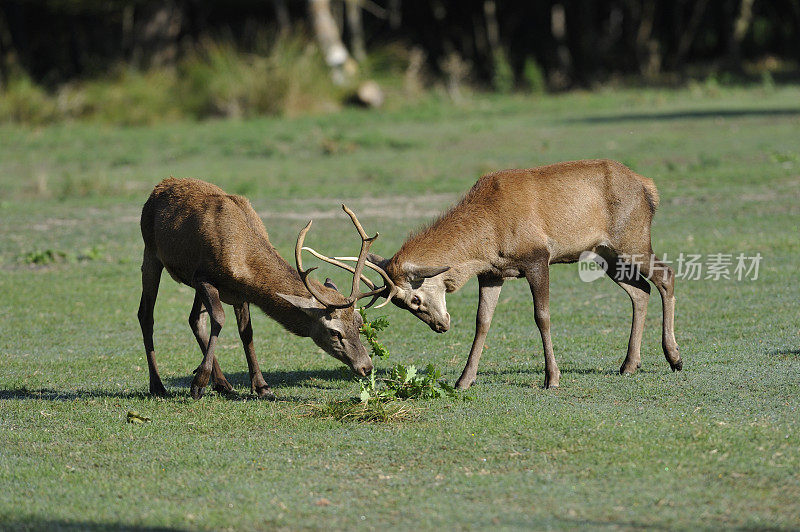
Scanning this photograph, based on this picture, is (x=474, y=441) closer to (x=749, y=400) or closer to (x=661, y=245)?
(x=749, y=400)

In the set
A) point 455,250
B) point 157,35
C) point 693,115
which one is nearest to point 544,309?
point 455,250

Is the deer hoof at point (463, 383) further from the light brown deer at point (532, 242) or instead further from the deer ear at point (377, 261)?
the deer ear at point (377, 261)

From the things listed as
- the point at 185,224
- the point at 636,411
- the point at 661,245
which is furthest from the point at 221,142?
the point at 636,411

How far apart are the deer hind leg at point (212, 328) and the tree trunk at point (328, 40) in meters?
22.1

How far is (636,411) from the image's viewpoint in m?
7.65

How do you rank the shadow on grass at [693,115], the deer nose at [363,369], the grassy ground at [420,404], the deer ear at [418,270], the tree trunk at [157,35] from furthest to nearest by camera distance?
1. the tree trunk at [157,35]
2. the shadow on grass at [693,115]
3. the deer ear at [418,270]
4. the deer nose at [363,369]
5. the grassy ground at [420,404]

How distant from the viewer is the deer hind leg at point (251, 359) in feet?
28.1

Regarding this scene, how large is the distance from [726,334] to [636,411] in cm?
271

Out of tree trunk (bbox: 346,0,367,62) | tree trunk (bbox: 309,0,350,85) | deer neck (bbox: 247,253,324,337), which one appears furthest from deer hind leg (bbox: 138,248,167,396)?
tree trunk (bbox: 346,0,367,62)

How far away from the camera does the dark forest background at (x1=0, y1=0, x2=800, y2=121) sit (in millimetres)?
32500

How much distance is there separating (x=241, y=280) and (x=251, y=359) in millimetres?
705

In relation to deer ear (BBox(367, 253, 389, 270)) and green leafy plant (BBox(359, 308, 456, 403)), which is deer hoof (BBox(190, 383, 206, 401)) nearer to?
green leafy plant (BBox(359, 308, 456, 403))

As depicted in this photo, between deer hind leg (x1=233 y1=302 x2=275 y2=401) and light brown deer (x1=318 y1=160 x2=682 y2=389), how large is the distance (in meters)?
1.11

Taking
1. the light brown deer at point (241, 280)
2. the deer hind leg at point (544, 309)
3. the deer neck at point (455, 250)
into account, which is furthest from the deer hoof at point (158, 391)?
the deer hind leg at point (544, 309)
